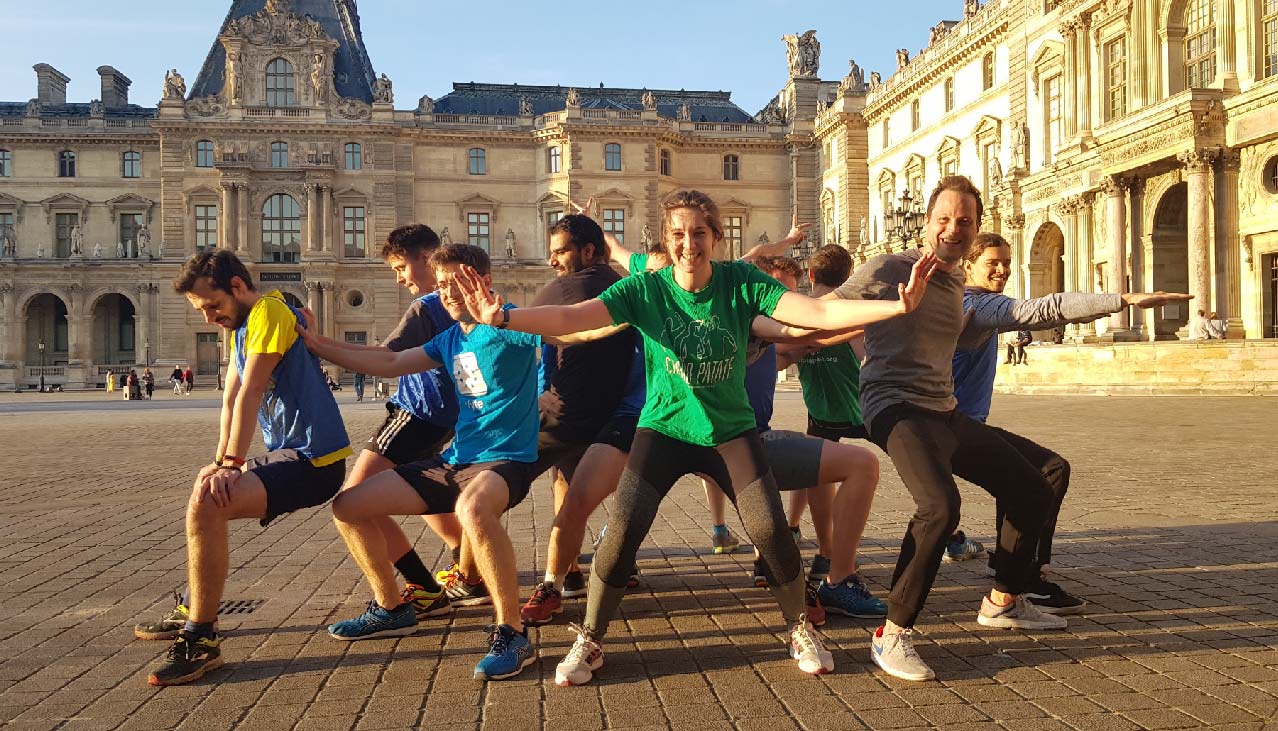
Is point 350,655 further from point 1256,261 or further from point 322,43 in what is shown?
point 322,43

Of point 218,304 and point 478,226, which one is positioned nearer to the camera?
point 218,304

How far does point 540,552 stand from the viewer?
7156 mm

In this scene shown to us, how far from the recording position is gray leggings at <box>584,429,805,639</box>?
425 cm

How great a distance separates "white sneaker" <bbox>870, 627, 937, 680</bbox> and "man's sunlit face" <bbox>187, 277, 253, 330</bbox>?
3.36 meters

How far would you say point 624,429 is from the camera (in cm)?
536

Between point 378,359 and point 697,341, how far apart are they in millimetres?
1800

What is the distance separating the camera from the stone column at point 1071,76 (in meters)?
32.8

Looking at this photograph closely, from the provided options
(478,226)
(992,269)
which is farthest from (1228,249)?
(478,226)

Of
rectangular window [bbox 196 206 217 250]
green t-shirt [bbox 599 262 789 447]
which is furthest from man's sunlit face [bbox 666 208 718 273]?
rectangular window [bbox 196 206 217 250]

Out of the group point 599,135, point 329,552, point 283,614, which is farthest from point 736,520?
point 599,135

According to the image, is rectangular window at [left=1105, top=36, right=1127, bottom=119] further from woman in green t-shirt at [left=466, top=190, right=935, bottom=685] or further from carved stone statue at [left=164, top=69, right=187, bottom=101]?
carved stone statue at [left=164, top=69, right=187, bottom=101]

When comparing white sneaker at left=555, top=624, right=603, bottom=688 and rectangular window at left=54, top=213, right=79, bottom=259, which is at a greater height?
rectangular window at left=54, top=213, right=79, bottom=259

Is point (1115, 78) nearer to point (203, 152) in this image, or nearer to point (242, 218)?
point (242, 218)

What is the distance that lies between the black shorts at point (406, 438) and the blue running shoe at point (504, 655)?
1.60 meters
